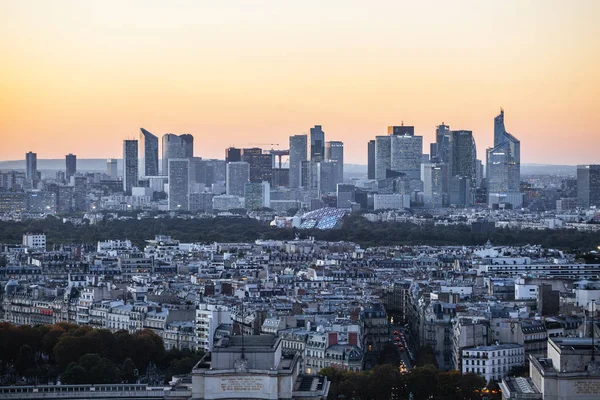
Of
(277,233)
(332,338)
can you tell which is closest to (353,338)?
(332,338)

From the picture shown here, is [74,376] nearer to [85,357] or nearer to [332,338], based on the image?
[85,357]

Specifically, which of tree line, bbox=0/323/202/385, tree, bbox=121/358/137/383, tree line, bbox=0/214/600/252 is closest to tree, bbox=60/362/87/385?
tree line, bbox=0/323/202/385

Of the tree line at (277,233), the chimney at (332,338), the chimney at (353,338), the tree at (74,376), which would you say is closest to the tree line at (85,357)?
the tree at (74,376)

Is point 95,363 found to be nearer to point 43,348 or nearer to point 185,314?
point 43,348

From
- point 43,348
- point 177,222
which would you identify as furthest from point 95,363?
point 177,222

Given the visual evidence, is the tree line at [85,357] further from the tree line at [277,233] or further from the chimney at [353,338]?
the tree line at [277,233]

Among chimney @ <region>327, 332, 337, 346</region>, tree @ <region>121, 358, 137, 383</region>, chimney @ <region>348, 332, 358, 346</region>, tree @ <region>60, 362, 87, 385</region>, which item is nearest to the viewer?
tree @ <region>60, 362, 87, 385</region>

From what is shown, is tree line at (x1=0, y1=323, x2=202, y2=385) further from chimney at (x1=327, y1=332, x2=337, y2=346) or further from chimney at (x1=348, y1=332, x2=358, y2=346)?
chimney at (x1=348, y1=332, x2=358, y2=346)
